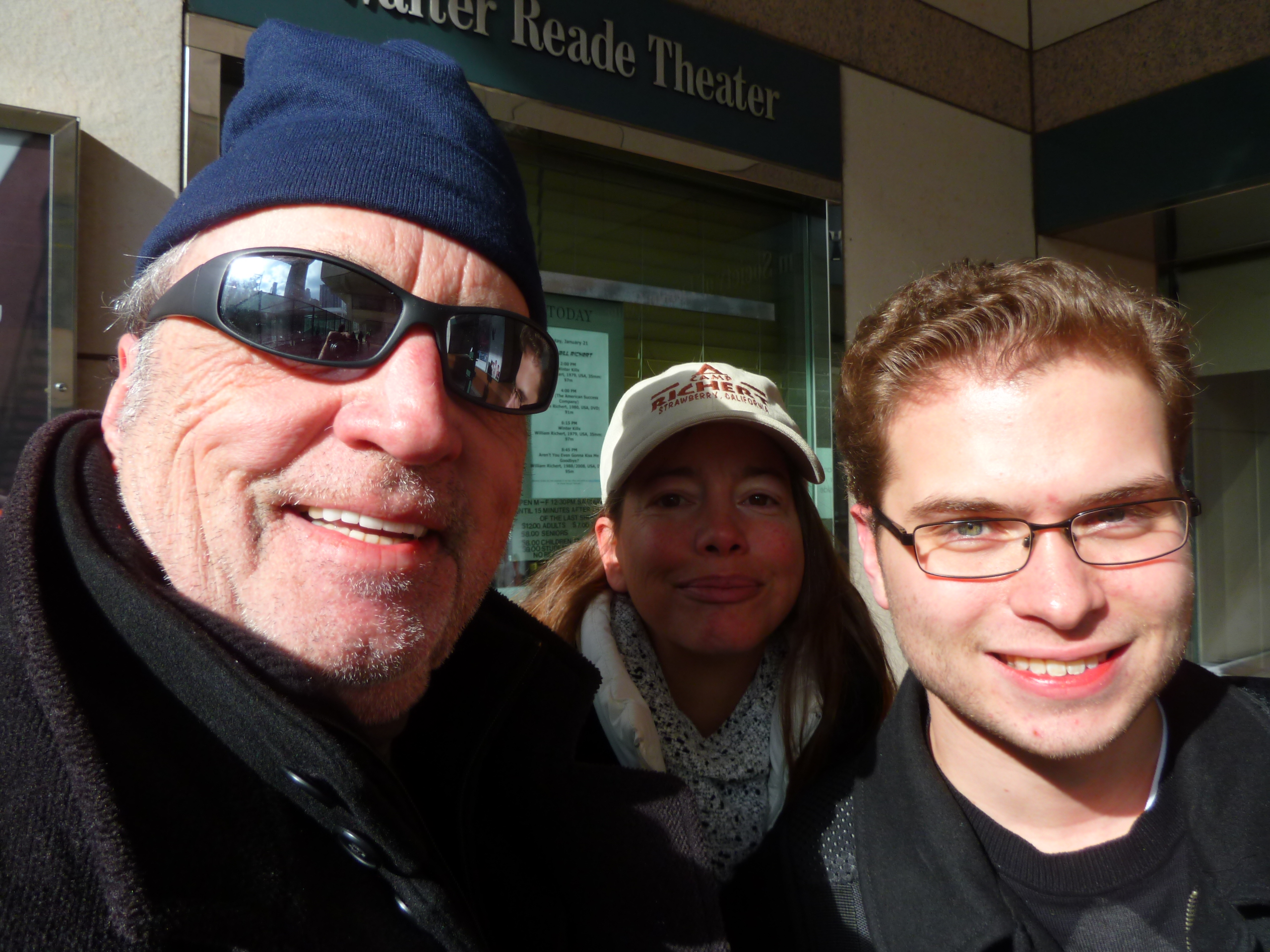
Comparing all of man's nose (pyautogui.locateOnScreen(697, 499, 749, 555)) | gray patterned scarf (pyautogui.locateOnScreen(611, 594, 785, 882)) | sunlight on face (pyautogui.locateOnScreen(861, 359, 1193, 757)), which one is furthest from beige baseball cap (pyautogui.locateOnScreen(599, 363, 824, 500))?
sunlight on face (pyautogui.locateOnScreen(861, 359, 1193, 757))

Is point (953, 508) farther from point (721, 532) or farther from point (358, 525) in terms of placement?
point (358, 525)

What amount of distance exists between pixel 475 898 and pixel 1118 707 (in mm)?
1087

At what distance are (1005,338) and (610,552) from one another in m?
1.19

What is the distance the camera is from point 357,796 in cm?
102

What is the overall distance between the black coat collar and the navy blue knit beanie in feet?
3.75

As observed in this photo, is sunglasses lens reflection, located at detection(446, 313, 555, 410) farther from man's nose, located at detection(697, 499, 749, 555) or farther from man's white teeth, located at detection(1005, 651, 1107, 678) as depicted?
man's white teeth, located at detection(1005, 651, 1107, 678)

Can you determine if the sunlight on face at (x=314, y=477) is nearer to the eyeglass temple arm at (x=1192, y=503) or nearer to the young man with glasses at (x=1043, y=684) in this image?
the young man with glasses at (x=1043, y=684)

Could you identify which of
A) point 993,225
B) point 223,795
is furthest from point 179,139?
point 993,225

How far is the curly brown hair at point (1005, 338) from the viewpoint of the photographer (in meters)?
1.61

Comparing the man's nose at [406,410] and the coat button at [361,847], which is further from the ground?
the man's nose at [406,410]

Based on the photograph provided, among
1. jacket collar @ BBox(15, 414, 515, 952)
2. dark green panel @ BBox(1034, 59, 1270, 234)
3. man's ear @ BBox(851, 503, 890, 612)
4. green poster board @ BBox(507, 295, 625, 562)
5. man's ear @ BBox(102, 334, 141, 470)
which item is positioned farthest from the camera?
dark green panel @ BBox(1034, 59, 1270, 234)

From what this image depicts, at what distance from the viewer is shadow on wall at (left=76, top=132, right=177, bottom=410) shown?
236 cm

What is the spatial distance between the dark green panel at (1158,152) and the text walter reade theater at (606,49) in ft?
6.16

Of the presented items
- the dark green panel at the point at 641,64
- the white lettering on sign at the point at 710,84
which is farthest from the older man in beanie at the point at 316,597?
the white lettering on sign at the point at 710,84
